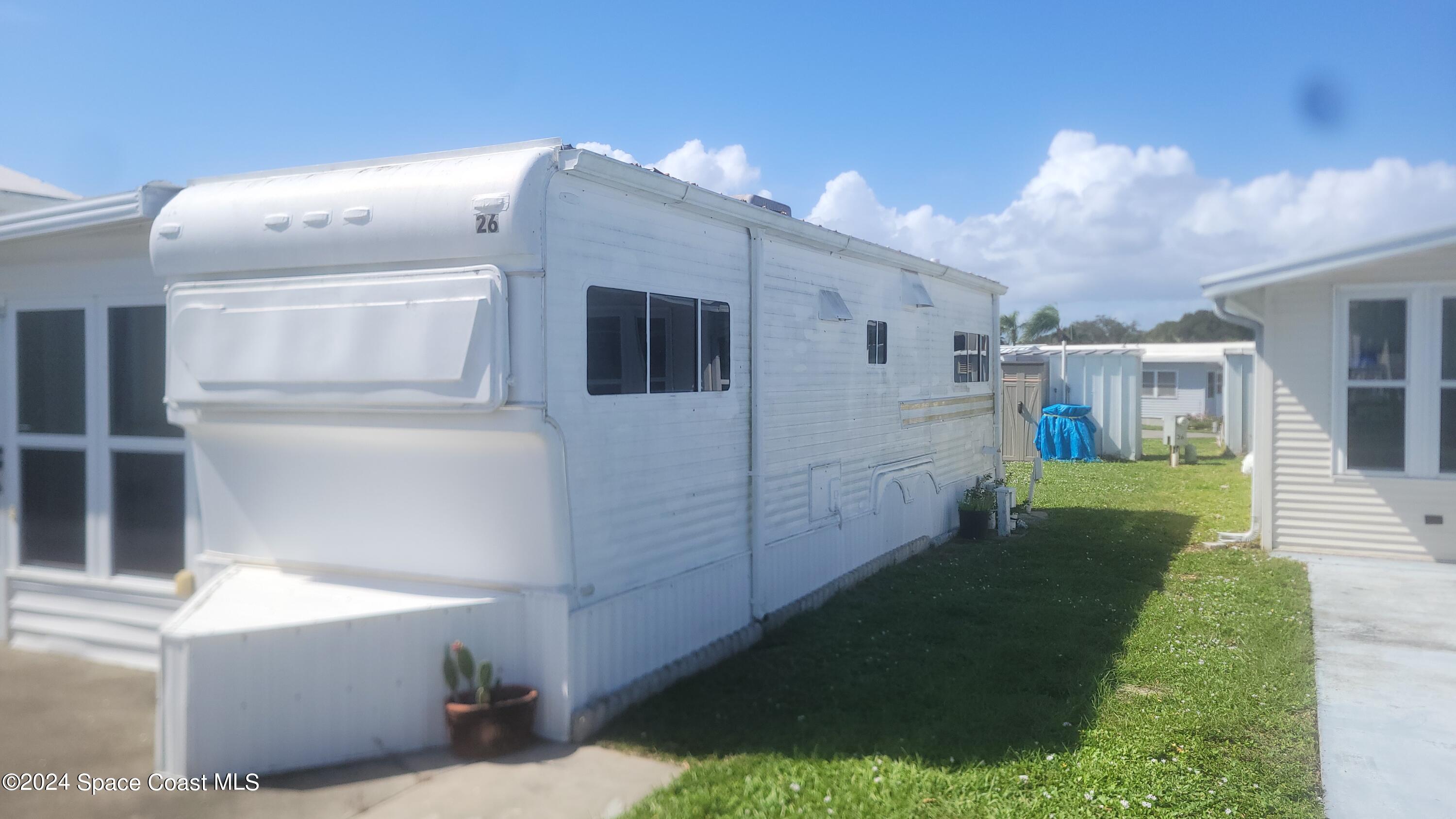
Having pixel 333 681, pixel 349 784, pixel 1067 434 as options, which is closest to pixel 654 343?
pixel 333 681

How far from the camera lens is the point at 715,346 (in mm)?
6438

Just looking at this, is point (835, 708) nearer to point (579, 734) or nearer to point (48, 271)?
point (579, 734)

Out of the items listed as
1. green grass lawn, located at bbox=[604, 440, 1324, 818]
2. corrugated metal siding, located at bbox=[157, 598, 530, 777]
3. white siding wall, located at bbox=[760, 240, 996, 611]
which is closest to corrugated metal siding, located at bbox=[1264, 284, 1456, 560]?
green grass lawn, located at bbox=[604, 440, 1324, 818]

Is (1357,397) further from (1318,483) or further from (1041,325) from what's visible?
(1041,325)

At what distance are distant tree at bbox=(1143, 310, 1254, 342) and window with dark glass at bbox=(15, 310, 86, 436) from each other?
68.9 metres

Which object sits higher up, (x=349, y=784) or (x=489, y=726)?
(x=489, y=726)

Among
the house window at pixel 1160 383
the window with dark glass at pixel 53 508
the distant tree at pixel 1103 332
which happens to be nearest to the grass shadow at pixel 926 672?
the window with dark glass at pixel 53 508

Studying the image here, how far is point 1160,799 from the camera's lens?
444 cm

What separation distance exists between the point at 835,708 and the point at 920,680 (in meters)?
0.74

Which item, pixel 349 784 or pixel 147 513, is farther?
pixel 147 513

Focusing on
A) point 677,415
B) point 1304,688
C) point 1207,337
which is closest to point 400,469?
point 677,415

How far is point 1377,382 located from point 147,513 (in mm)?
10075

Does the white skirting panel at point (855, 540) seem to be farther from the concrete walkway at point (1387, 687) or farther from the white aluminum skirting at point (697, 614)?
the concrete walkway at point (1387, 687)

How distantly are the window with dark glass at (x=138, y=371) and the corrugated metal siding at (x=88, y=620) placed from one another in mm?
1067
